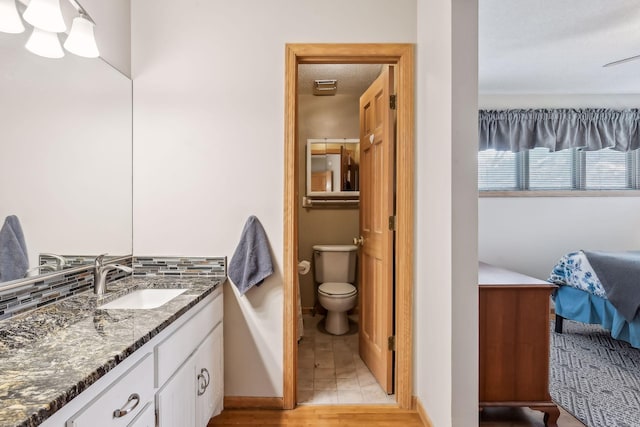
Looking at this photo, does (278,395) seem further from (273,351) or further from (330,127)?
(330,127)

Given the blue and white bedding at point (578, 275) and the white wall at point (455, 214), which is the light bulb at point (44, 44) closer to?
the white wall at point (455, 214)

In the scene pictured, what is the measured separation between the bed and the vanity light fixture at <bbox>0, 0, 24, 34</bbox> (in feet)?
12.6

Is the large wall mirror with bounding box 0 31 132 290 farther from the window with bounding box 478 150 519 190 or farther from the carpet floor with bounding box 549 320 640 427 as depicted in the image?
the window with bounding box 478 150 519 190

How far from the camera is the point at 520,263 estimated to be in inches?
149

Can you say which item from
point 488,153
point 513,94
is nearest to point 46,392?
point 488,153

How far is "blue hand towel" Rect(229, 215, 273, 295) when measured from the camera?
73.2 inches

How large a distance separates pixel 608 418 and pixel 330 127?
3167 mm

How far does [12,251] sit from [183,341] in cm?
72

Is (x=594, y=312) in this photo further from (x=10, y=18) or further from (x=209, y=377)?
(x=10, y=18)

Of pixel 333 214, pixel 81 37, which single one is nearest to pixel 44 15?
pixel 81 37

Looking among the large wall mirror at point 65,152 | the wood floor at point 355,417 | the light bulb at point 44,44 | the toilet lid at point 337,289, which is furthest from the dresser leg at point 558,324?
the light bulb at point 44,44

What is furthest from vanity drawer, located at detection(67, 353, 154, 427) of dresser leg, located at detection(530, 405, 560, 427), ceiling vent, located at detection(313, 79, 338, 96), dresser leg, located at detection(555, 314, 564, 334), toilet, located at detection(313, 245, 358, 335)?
dresser leg, located at detection(555, 314, 564, 334)

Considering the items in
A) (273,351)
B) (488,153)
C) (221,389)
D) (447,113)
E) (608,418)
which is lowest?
(608,418)

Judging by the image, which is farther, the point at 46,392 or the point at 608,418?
the point at 608,418
